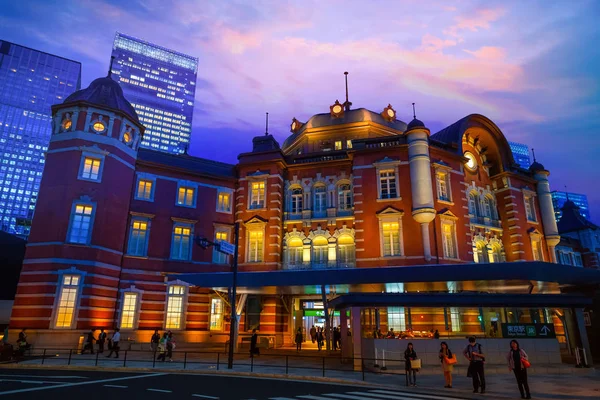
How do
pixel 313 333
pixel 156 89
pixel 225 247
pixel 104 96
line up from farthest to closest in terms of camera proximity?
pixel 156 89
pixel 104 96
pixel 313 333
pixel 225 247

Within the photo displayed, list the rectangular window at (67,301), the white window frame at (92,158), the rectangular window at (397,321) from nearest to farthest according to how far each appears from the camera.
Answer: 1. the rectangular window at (397,321)
2. the rectangular window at (67,301)
3. the white window frame at (92,158)

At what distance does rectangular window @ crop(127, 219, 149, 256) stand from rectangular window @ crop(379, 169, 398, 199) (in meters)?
17.4

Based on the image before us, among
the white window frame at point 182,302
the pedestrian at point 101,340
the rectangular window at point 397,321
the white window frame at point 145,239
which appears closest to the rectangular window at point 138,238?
the white window frame at point 145,239

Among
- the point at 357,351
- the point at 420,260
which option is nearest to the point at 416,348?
the point at 357,351

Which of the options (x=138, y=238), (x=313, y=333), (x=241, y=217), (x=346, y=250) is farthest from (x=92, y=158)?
(x=313, y=333)

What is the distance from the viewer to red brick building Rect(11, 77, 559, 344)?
82.4 feet

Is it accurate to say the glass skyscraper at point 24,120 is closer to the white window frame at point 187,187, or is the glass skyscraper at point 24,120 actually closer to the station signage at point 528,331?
the white window frame at point 187,187

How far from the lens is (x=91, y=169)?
2695cm

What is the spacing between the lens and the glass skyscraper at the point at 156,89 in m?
170

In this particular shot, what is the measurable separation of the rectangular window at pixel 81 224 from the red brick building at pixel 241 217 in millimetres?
88

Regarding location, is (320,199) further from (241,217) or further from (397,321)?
(397,321)

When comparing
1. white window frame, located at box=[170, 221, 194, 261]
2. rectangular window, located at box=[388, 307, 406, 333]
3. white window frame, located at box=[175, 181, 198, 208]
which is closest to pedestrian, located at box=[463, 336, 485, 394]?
rectangular window, located at box=[388, 307, 406, 333]

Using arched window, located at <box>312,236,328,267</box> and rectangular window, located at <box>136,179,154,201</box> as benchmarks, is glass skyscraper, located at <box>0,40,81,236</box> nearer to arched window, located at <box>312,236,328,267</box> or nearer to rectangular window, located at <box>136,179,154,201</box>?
rectangular window, located at <box>136,179,154,201</box>

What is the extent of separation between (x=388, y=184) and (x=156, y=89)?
170 metres
